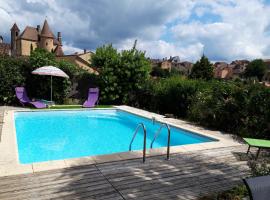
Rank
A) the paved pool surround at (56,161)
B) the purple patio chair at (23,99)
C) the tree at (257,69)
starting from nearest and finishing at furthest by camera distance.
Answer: the paved pool surround at (56,161)
the purple patio chair at (23,99)
the tree at (257,69)

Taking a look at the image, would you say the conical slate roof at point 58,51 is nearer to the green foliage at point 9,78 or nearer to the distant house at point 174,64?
the distant house at point 174,64

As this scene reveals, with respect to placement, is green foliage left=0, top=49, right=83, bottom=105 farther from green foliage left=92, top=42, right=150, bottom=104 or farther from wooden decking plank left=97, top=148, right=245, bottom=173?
wooden decking plank left=97, top=148, right=245, bottom=173

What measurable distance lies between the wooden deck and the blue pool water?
2.85 m

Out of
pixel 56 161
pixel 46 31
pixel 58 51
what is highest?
pixel 46 31

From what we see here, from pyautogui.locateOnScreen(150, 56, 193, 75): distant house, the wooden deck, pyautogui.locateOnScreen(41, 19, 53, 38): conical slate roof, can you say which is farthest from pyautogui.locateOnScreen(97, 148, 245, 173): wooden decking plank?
pyautogui.locateOnScreen(150, 56, 193, 75): distant house

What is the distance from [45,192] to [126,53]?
1425cm

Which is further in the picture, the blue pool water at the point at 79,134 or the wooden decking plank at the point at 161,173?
the blue pool water at the point at 79,134

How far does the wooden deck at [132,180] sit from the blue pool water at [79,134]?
9.35ft

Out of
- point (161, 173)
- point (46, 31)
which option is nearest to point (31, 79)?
point (161, 173)

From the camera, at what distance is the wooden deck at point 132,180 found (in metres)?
3.88

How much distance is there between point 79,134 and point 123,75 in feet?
24.6

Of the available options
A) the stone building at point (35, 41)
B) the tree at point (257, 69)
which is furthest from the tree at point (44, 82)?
the tree at point (257, 69)

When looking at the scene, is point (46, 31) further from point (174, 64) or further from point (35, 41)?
point (174, 64)

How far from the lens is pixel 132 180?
175 inches
